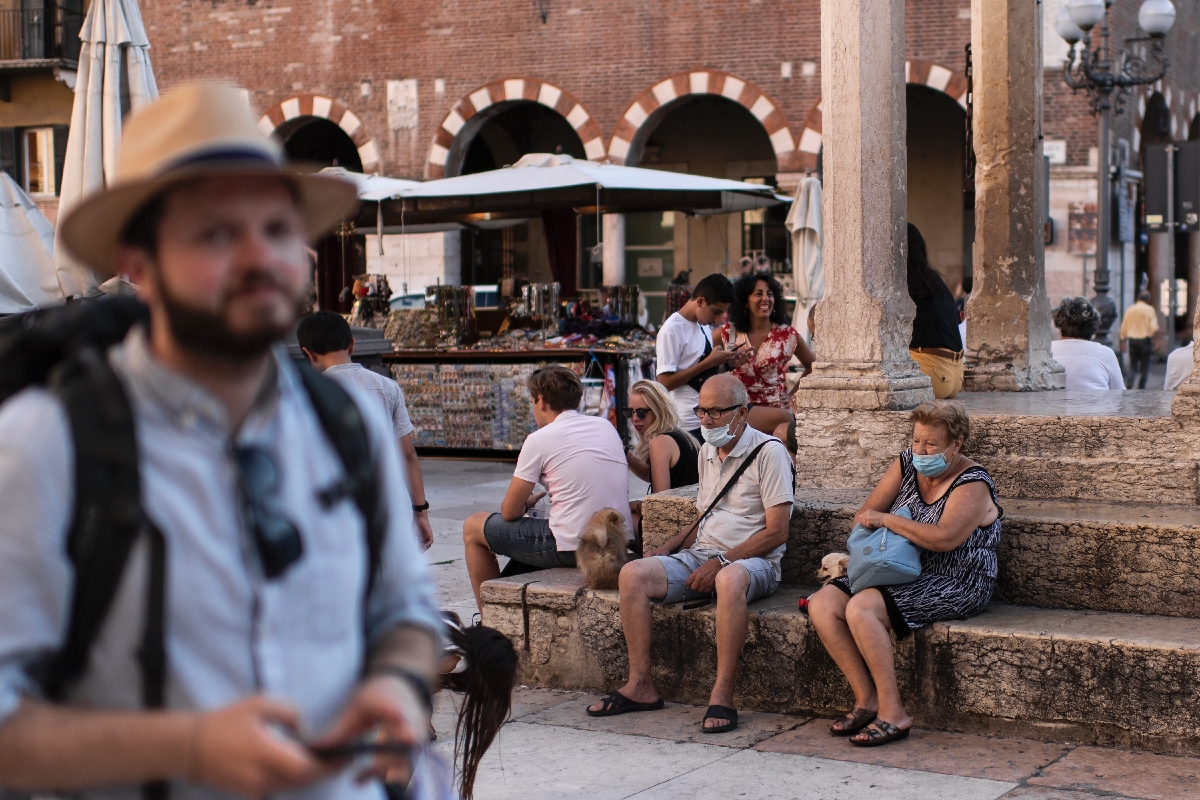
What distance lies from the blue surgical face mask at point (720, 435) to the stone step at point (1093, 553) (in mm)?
542

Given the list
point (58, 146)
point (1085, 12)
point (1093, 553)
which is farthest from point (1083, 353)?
point (58, 146)

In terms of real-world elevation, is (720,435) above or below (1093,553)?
above

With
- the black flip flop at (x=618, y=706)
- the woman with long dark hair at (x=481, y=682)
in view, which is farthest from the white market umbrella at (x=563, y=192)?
the woman with long dark hair at (x=481, y=682)

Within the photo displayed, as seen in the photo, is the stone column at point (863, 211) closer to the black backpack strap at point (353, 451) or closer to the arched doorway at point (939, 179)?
the black backpack strap at point (353, 451)

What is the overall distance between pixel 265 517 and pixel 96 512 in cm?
18

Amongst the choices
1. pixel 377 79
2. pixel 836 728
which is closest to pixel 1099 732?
pixel 836 728

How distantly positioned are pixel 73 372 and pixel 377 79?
22.3m

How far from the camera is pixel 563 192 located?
13.3 metres

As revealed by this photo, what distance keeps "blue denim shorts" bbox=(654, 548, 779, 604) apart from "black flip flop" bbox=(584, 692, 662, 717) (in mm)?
396

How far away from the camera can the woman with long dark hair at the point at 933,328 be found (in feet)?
24.2

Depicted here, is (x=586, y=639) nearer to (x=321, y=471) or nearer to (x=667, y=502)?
(x=667, y=502)

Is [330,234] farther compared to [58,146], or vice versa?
[58,146]

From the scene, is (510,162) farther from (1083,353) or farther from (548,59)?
(1083,353)

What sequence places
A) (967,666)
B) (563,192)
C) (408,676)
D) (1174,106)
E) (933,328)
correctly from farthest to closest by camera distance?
(1174,106)
(563,192)
(933,328)
(967,666)
(408,676)
